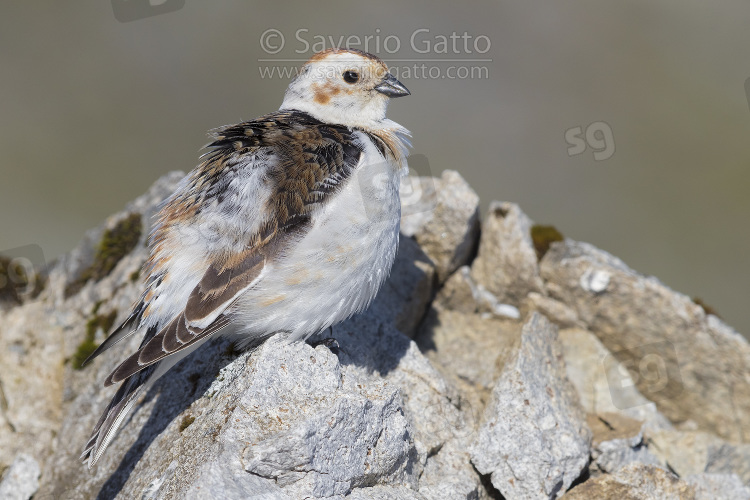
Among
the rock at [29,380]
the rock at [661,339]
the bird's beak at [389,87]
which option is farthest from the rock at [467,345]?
the rock at [29,380]

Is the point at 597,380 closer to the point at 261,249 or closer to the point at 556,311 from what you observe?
the point at 556,311

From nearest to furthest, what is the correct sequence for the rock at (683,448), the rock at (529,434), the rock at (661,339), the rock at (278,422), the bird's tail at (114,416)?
the rock at (278,422)
the bird's tail at (114,416)
the rock at (529,434)
the rock at (683,448)
the rock at (661,339)

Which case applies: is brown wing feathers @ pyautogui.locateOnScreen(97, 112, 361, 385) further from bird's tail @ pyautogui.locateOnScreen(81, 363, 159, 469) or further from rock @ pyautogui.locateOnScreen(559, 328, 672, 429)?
rock @ pyautogui.locateOnScreen(559, 328, 672, 429)

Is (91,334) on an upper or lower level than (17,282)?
lower

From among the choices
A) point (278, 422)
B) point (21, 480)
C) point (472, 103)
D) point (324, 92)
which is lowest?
point (21, 480)

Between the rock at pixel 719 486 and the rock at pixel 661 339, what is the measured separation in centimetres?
119

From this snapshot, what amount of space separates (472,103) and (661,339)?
62.7ft

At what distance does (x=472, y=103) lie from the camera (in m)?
24.7

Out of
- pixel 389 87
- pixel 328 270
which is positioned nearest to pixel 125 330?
→ pixel 328 270

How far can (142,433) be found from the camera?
200 inches

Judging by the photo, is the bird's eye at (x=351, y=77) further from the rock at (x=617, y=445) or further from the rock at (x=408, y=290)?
the rock at (x=617, y=445)

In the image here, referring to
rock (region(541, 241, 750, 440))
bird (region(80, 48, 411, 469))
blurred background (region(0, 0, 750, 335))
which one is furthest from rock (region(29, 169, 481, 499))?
blurred background (region(0, 0, 750, 335))

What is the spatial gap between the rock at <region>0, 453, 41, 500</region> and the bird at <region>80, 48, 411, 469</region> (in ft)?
4.13

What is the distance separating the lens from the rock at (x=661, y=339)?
6430 millimetres
